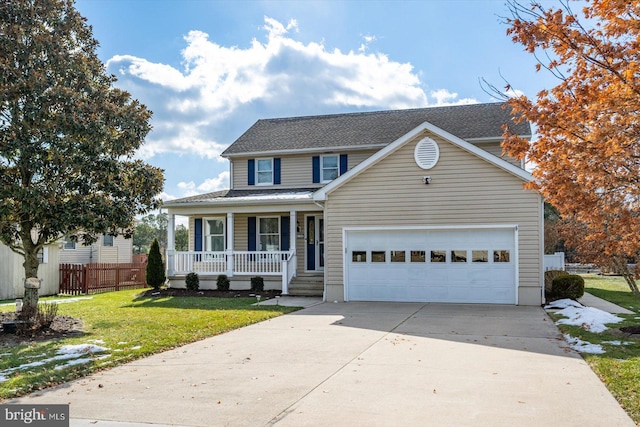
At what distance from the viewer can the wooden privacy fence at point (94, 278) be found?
20828mm

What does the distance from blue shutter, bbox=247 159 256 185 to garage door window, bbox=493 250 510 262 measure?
10.5 m

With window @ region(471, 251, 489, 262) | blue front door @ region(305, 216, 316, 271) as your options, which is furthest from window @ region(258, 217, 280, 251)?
window @ region(471, 251, 489, 262)

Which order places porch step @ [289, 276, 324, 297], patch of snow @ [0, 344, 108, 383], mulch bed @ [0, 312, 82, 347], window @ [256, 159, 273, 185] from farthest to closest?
1. window @ [256, 159, 273, 185]
2. porch step @ [289, 276, 324, 297]
3. mulch bed @ [0, 312, 82, 347]
4. patch of snow @ [0, 344, 108, 383]

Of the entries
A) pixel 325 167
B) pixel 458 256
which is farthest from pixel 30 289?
pixel 325 167

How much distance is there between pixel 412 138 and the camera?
16.0 meters

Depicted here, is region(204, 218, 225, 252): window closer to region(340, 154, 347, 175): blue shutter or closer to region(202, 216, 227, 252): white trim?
region(202, 216, 227, 252): white trim

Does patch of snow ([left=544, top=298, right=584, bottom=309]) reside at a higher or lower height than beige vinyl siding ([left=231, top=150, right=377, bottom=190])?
lower

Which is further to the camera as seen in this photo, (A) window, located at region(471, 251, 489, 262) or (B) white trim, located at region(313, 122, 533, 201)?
(A) window, located at region(471, 251, 489, 262)

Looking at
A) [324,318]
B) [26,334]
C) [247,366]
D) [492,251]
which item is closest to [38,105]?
[26,334]

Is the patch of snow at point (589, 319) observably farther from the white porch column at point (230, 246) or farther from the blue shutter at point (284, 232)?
the white porch column at point (230, 246)

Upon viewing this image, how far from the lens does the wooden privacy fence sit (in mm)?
20828

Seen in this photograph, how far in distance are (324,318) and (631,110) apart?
8.03 m

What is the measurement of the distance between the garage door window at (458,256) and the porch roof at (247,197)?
191 inches

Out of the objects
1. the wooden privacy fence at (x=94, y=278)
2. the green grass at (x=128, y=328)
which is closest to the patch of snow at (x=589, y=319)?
the green grass at (x=128, y=328)
